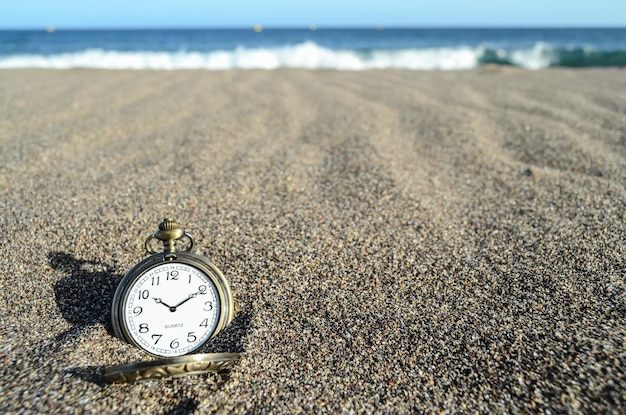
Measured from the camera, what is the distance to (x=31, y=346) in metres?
1.53

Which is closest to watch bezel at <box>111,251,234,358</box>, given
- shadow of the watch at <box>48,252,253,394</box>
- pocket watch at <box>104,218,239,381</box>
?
pocket watch at <box>104,218,239,381</box>

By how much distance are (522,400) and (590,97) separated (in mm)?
4602

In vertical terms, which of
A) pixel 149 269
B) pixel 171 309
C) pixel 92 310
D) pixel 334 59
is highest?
pixel 149 269

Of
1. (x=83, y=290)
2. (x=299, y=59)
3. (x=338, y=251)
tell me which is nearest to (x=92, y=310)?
(x=83, y=290)

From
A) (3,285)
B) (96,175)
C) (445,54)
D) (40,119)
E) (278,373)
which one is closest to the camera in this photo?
(278,373)

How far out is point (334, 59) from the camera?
13148 mm

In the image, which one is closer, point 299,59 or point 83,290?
point 83,290

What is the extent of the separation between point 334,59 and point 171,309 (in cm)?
1245

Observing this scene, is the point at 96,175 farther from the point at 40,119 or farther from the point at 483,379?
the point at 483,379

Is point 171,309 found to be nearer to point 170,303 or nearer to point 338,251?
point 170,303

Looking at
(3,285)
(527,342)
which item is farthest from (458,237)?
(3,285)

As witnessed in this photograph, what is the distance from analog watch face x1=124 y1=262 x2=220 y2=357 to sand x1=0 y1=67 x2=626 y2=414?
0.33ft

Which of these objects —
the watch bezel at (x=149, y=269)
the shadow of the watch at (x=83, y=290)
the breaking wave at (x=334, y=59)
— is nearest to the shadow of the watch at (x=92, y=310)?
the shadow of the watch at (x=83, y=290)

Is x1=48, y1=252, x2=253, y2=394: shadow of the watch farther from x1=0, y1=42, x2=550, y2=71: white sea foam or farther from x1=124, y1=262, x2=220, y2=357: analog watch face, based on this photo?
x1=0, y1=42, x2=550, y2=71: white sea foam
